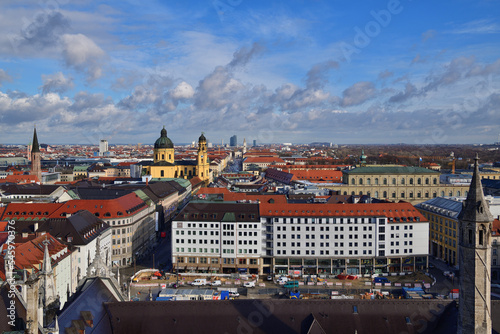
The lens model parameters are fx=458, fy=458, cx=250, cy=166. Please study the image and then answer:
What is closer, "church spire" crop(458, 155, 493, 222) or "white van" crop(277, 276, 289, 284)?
"church spire" crop(458, 155, 493, 222)

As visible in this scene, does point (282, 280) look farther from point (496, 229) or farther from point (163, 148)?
point (163, 148)

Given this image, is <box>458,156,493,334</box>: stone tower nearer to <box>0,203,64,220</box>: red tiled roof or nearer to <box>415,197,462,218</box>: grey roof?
<box>415,197,462,218</box>: grey roof

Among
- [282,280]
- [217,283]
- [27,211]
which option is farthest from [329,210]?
[27,211]

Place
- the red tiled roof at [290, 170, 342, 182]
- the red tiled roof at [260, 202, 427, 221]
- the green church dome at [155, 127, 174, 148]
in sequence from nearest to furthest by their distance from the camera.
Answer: the red tiled roof at [260, 202, 427, 221]
the red tiled roof at [290, 170, 342, 182]
the green church dome at [155, 127, 174, 148]

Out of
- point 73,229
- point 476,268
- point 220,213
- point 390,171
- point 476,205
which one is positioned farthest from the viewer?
point 390,171

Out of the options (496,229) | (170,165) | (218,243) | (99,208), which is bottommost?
(218,243)

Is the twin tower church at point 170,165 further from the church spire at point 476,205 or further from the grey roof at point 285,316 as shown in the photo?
the church spire at point 476,205

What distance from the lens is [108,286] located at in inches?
1470

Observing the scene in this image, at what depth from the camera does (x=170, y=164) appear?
177m

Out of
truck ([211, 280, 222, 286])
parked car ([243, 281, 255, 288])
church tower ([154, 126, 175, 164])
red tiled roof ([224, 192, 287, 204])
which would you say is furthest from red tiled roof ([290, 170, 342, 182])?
parked car ([243, 281, 255, 288])

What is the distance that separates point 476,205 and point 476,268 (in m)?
3.59

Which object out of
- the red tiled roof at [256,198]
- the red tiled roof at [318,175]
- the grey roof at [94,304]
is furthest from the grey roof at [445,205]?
the red tiled roof at [318,175]

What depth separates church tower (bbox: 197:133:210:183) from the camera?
187488 millimetres

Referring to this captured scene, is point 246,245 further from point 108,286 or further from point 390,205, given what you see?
point 108,286
